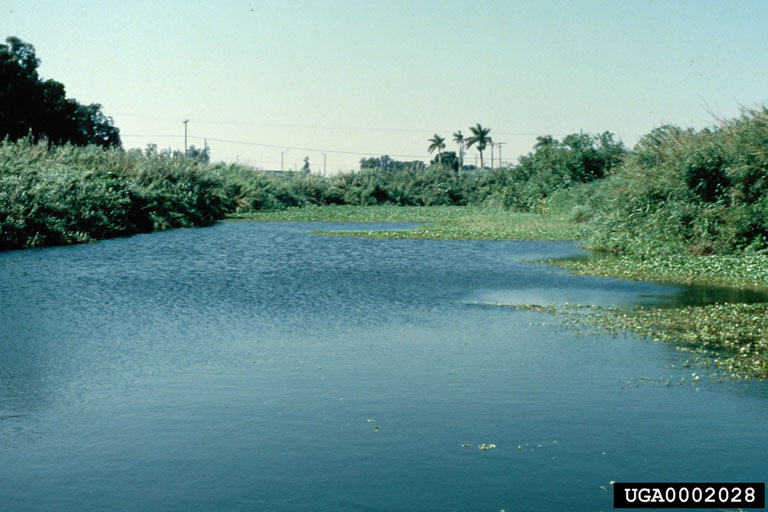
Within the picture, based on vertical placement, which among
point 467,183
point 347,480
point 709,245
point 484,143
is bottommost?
point 347,480

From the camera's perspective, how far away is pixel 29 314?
17109 mm

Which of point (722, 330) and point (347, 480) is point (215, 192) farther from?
point (347, 480)

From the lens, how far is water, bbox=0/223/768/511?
7.65 meters

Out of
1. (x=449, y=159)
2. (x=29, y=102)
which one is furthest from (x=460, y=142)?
(x=29, y=102)

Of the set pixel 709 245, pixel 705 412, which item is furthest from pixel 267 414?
pixel 709 245

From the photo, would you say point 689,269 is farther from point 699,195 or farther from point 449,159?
point 449,159

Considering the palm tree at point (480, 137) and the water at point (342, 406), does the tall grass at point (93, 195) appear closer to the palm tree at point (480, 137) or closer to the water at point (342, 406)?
the water at point (342, 406)

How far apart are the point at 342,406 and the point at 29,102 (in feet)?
245

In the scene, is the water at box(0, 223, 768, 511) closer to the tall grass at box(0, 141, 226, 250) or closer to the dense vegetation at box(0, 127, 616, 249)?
the tall grass at box(0, 141, 226, 250)

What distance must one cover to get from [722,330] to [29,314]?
13.2 m

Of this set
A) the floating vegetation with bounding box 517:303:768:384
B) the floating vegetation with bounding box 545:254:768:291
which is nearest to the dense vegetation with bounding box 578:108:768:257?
the floating vegetation with bounding box 545:254:768:291

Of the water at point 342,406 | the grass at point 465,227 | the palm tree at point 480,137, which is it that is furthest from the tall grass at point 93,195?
the palm tree at point 480,137

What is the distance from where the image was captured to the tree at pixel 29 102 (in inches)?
2921

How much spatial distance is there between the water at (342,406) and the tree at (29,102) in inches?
2395
